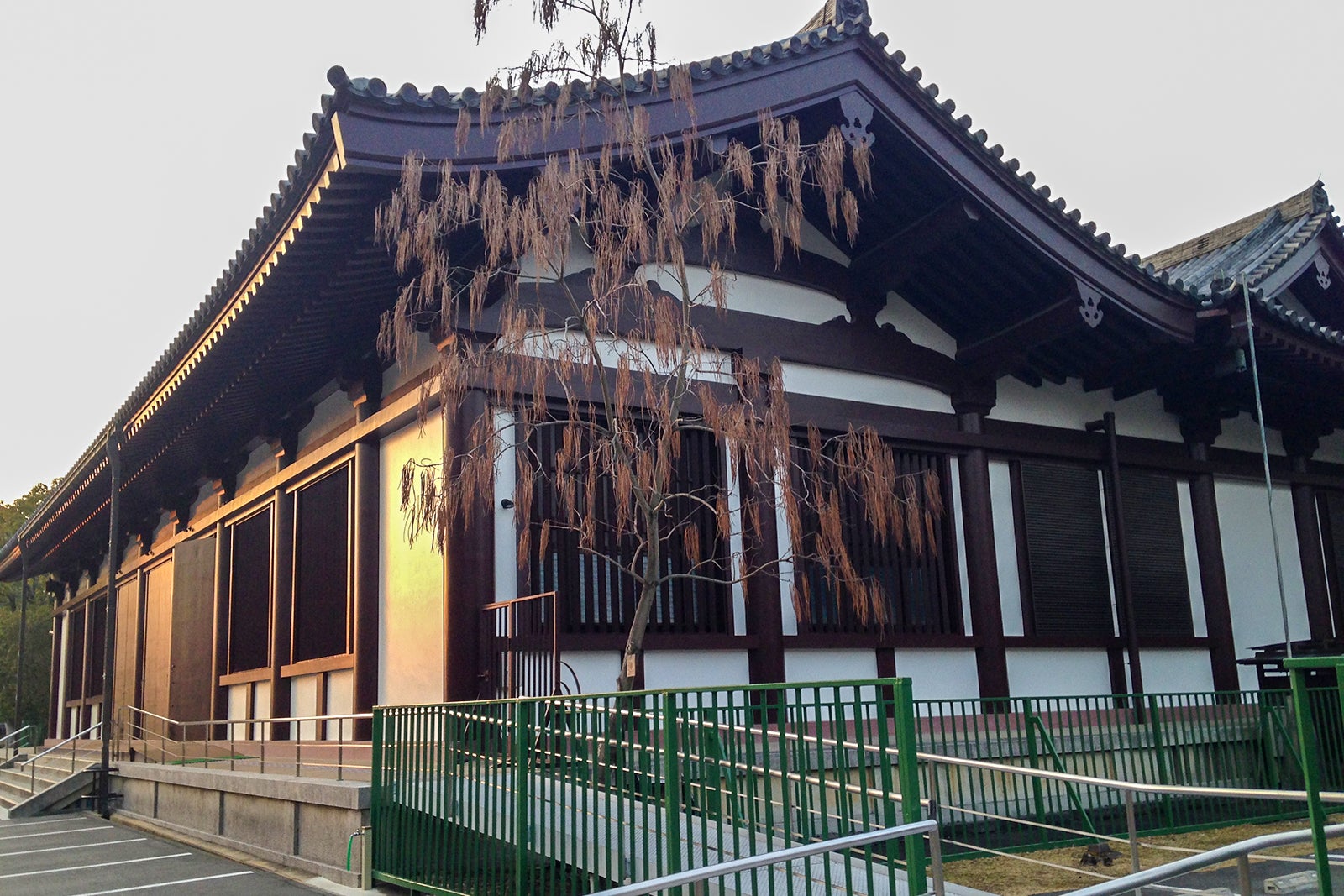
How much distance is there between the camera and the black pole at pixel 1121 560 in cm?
1116

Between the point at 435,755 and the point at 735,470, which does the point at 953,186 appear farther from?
the point at 435,755

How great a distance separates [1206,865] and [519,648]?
525 cm

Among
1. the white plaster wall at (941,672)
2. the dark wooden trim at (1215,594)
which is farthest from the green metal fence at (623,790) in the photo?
the dark wooden trim at (1215,594)

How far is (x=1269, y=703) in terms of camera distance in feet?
34.6

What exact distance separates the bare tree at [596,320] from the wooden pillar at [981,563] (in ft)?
7.28

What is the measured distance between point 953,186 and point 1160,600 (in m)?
4.71

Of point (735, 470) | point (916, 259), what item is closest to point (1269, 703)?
point (916, 259)

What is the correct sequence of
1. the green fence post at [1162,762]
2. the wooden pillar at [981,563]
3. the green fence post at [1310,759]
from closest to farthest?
1. the green fence post at [1310,759]
2. the green fence post at [1162,762]
3. the wooden pillar at [981,563]

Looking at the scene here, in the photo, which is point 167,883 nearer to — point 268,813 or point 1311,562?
point 268,813

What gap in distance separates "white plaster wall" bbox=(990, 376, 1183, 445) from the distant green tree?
3168 centimetres

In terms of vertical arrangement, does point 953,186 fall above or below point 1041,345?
above

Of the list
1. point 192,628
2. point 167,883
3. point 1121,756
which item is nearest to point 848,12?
point 1121,756

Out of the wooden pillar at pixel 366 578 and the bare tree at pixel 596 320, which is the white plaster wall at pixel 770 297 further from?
the wooden pillar at pixel 366 578

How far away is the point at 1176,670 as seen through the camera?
11734 millimetres
